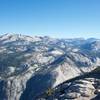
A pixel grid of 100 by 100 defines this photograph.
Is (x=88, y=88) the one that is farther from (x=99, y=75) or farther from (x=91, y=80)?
(x=99, y=75)

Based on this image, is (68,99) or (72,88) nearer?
(68,99)

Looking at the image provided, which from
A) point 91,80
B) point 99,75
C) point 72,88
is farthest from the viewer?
point 99,75

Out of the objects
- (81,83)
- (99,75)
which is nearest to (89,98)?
(81,83)

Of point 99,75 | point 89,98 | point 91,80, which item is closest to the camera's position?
point 89,98

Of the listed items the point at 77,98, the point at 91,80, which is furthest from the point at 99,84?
the point at 77,98

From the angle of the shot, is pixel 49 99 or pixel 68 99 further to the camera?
pixel 49 99

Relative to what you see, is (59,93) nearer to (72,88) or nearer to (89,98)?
(72,88)

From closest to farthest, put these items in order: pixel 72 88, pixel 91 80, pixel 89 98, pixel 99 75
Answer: pixel 89 98, pixel 72 88, pixel 91 80, pixel 99 75

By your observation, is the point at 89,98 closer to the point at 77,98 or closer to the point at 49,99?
the point at 77,98
